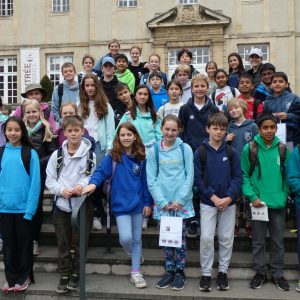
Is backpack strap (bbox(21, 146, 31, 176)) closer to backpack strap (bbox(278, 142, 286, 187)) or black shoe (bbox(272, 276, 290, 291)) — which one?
backpack strap (bbox(278, 142, 286, 187))

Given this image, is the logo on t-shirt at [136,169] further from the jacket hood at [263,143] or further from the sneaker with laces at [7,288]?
the sneaker with laces at [7,288]

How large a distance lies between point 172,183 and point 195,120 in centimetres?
117

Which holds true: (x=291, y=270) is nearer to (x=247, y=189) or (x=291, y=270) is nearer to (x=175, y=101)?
(x=247, y=189)

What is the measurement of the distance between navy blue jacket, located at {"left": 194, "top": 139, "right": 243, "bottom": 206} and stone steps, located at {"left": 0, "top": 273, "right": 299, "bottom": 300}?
3.02 ft

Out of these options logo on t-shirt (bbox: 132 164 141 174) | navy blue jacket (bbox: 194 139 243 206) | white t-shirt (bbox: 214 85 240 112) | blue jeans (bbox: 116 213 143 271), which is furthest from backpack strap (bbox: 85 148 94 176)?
white t-shirt (bbox: 214 85 240 112)

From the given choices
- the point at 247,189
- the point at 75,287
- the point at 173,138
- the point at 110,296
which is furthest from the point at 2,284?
the point at 247,189

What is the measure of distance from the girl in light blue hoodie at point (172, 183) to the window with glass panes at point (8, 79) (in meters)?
22.8

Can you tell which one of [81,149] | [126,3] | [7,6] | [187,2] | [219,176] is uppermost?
[7,6]

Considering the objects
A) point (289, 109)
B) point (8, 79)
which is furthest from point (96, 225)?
point (8, 79)

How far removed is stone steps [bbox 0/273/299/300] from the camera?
451 cm

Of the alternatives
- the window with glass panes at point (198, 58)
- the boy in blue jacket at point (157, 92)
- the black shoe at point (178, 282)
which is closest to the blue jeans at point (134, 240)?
the black shoe at point (178, 282)

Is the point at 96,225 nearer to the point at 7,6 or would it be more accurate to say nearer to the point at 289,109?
the point at 289,109

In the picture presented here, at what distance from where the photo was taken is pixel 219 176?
4660 millimetres

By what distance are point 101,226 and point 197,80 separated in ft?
7.33
